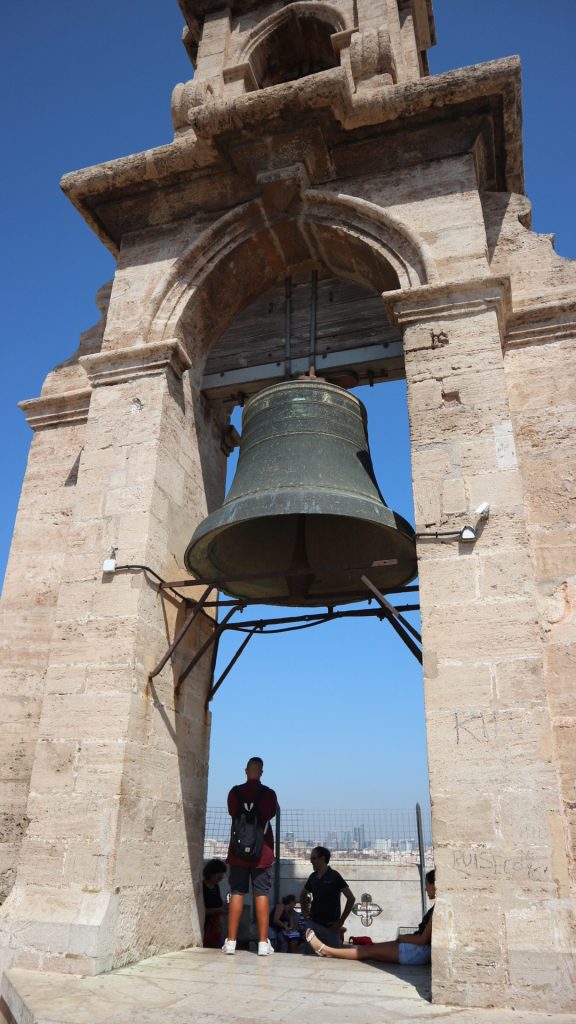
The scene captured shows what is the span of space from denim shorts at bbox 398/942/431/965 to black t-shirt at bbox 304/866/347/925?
1.47m

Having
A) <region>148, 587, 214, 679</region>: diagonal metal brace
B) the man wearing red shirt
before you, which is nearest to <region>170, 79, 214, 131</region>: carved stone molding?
<region>148, 587, 214, 679</region>: diagonal metal brace

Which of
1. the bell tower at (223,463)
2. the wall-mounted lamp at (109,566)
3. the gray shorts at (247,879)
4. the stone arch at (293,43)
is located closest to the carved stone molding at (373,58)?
the bell tower at (223,463)

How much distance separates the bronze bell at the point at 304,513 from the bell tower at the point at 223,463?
361 millimetres

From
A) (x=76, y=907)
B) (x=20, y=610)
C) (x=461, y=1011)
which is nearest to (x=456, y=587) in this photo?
(x=461, y=1011)

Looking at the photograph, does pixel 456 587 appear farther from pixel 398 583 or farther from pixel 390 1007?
pixel 390 1007

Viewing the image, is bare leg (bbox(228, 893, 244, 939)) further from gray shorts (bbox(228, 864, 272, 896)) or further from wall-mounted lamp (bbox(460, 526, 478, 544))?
wall-mounted lamp (bbox(460, 526, 478, 544))

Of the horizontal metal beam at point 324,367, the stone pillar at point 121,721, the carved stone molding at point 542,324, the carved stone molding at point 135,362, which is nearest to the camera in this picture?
the stone pillar at point 121,721

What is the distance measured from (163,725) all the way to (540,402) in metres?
3.03

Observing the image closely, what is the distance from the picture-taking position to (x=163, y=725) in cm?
448

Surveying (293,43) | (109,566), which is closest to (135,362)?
(109,566)

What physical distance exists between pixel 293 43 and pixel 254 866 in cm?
693

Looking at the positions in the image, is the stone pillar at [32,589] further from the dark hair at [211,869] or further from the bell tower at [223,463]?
the dark hair at [211,869]

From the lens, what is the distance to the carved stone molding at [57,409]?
6008 mm

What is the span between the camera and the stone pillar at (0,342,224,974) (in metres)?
3.77
